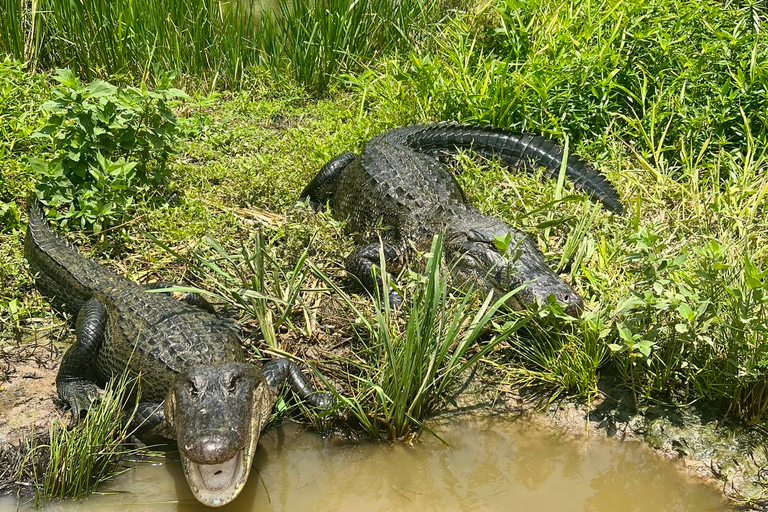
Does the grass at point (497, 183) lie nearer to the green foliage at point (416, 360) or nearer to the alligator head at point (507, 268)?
the green foliage at point (416, 360)

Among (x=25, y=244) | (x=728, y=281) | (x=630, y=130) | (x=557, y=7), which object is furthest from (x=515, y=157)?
(x=25, y=244)

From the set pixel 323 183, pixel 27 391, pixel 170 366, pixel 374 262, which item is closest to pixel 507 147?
pixel 323 183

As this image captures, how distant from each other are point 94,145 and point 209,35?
2656 mm

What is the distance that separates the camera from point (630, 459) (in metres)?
3.73

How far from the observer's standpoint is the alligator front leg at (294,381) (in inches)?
154

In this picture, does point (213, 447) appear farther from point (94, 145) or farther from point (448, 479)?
point (94, 145)

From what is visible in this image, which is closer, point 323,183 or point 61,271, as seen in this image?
point 61,271

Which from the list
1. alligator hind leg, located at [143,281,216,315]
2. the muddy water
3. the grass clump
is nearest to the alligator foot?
the grass clump

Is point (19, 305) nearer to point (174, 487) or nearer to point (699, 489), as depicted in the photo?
point (174, 487)

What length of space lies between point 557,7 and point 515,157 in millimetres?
1655

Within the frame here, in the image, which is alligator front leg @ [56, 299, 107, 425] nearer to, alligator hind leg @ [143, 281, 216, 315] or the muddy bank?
the muddy bank

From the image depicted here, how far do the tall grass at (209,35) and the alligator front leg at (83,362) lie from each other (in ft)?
10.5

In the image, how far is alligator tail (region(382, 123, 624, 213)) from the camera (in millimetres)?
5340

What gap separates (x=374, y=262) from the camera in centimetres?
491
